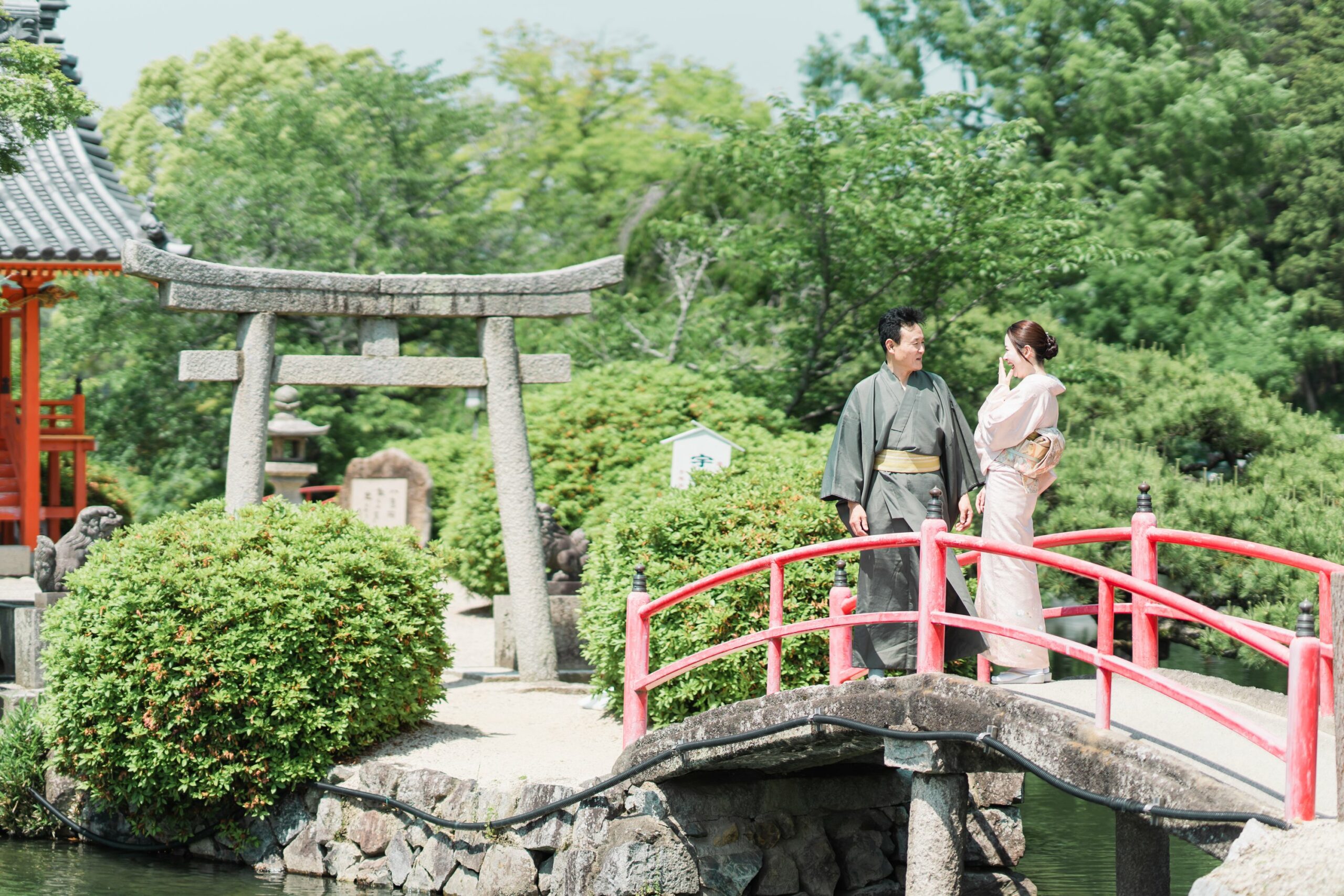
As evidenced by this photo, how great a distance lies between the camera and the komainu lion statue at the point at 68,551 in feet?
36.5

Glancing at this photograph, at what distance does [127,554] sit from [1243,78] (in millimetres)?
19176

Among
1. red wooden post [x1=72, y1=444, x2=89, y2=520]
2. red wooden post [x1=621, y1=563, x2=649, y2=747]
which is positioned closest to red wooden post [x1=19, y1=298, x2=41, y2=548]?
red wooden post [x1=72, y1=444, x2=89, y2=520]

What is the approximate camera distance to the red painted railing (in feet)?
15.8

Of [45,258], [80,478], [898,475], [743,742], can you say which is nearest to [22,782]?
[743,742]

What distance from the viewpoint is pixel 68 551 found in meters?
11.1

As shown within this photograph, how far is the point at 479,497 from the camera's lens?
50.9ft

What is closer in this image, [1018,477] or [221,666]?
[1018,477]

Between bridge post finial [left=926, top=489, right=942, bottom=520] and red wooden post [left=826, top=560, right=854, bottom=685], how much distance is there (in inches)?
35.9

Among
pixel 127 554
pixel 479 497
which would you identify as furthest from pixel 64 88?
pixel 479 497

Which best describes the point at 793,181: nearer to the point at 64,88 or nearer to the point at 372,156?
the point at 64,88

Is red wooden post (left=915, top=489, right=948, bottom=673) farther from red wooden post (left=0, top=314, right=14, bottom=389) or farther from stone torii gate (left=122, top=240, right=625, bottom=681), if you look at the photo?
red wooden post (left=0, top=314, right=14, bottom=389)

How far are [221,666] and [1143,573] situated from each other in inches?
206

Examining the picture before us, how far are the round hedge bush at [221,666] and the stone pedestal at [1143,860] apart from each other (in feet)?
14.3

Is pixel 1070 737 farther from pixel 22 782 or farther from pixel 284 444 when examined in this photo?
pixel 284 444
